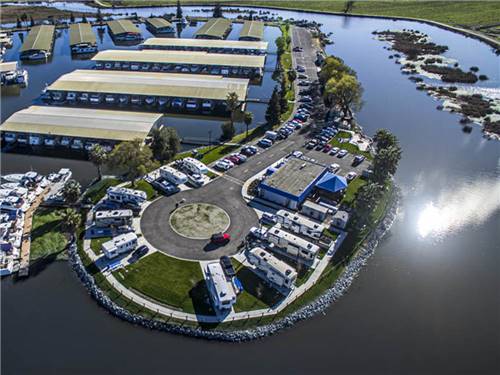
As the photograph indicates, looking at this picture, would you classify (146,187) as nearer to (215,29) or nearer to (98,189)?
(98,189)

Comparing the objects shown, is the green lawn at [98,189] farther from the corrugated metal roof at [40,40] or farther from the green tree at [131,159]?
the corrugated metal roof at [40,40]

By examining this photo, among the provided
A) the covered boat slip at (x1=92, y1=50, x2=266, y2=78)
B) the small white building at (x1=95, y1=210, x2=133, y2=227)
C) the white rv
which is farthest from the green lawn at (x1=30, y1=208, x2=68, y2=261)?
the covered boat slip at (x1=92, y1=50, x2=266, y2=78)

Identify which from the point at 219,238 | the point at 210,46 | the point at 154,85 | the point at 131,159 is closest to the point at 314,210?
the point at 219,238

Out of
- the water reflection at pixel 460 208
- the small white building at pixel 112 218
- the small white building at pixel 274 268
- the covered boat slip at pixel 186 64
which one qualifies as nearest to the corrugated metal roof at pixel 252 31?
the covered boat slip at pixel 186 64

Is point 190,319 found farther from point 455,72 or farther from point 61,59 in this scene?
point 455,72

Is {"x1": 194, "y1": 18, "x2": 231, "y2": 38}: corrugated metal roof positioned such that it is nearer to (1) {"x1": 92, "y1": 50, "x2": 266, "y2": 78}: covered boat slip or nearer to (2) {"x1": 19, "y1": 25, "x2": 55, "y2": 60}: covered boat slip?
(1) {"x1": 92, "y1": 50, "x2": 266, "y2": 78}: covered boat slip

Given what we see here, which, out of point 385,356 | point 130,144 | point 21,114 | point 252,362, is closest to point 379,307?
point 385,356
